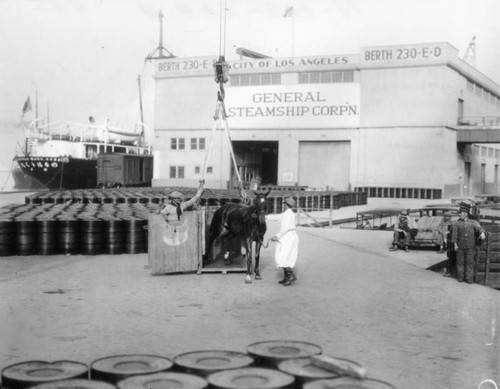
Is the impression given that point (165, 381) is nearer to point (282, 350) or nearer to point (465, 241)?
point (282, 350)

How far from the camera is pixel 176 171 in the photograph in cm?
5947

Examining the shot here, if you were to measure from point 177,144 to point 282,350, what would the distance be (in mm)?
53728

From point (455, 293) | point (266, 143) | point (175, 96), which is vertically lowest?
point (455, 293)

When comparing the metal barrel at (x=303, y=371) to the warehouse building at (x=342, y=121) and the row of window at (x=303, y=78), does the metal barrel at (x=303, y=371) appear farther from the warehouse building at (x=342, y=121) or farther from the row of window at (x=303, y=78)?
the row of window at (x=303, y=78)

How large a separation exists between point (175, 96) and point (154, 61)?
4.51 meters

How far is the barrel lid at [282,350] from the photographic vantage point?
18.9 feet

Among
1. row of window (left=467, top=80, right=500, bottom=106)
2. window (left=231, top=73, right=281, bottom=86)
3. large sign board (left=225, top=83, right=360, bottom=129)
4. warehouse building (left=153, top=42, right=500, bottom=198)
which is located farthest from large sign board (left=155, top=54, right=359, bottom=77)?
row of window (left=467, top=80, right=500, bottom=106)

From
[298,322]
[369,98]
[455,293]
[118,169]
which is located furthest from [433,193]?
[298,322]

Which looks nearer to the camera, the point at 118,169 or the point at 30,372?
the point at 30,372

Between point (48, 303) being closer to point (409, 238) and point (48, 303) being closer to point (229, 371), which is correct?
point (229, 371)

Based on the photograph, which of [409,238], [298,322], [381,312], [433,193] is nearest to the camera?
[298,322]

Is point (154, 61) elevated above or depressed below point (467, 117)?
above

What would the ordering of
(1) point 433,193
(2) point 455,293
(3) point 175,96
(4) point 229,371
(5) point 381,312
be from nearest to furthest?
(4) point 229,371 → (5) point 381,312 → (2) point 455,293 → (1) point 433,193 → (3) point 175,96

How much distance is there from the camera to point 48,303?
31.0 ft
